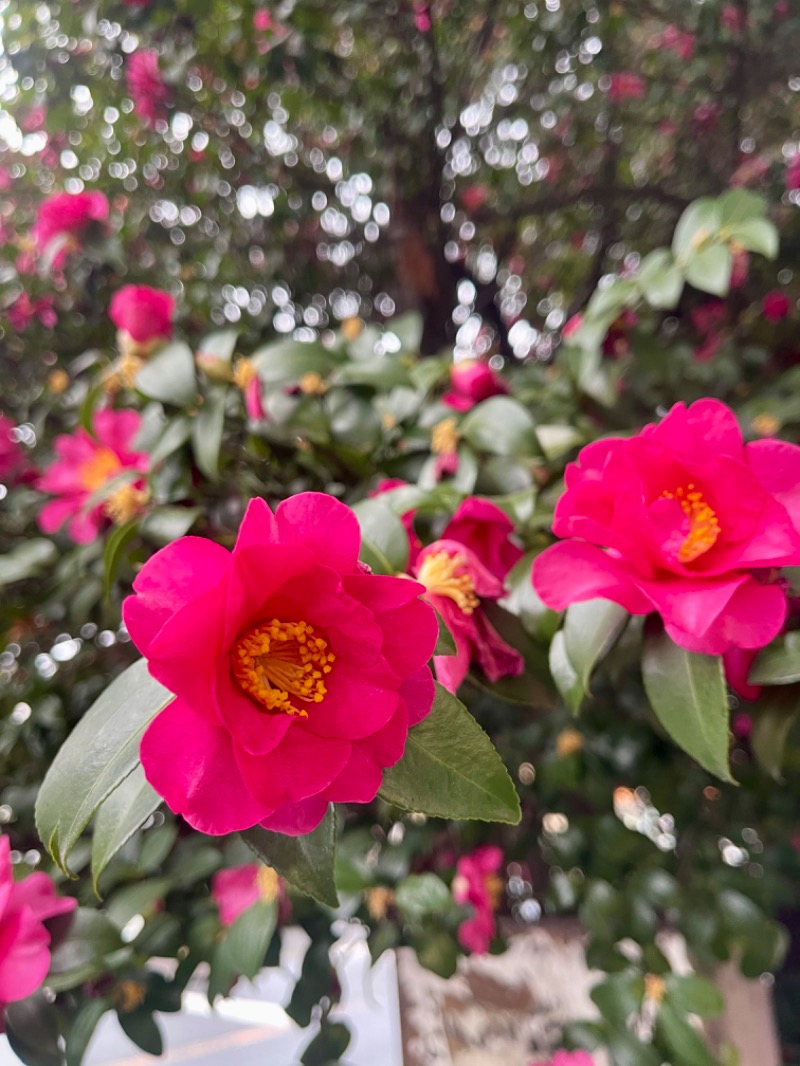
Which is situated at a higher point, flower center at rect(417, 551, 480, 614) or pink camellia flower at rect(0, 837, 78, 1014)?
flower center at rect(417, 551, 480, 614)

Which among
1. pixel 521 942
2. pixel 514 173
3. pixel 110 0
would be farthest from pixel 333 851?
pixel 514 173

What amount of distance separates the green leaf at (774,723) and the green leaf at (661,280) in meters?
0.36

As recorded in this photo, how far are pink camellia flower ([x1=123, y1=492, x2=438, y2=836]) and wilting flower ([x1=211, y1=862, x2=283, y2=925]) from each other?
1.46 ft

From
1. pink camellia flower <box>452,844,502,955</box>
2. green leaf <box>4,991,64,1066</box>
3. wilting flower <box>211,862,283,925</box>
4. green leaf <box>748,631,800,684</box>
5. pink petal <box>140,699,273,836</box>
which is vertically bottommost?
pink camellia flower <box>452,844,502,955</box>

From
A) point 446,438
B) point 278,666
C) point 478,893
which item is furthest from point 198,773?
point 478,893

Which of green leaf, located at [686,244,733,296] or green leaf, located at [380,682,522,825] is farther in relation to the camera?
green leaf, located at [686,244,733,296]

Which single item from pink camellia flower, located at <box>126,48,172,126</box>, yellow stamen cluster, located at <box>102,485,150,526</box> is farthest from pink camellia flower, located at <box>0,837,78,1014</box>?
pink camellia flower, located at <box>126,48,172,126</box>

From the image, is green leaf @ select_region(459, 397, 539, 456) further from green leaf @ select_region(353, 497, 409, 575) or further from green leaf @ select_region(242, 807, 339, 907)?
green leaf @ select_region(242, 807, 339, 907)

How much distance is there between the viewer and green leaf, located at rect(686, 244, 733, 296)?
1.88 ft

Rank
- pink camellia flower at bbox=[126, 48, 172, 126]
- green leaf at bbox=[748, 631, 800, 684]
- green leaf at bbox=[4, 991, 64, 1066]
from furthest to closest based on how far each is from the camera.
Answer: pink camellia flower at bbox=[126, 48, 172, 126] → green leaf at bbox=[4, 991, 64, 1066] → green leaf at bbox=[748, 631, 800, 684]

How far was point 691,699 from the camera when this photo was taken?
0.33 meters

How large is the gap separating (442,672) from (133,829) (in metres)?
0.16

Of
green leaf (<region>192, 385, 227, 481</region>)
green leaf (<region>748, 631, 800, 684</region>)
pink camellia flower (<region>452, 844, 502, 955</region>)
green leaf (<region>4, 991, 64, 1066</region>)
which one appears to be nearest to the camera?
green leaf (<region>748, 631, 800, 684</region>)

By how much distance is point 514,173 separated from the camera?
48.6 inches
